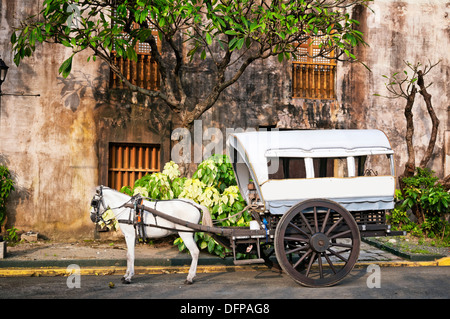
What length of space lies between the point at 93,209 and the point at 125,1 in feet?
13.1

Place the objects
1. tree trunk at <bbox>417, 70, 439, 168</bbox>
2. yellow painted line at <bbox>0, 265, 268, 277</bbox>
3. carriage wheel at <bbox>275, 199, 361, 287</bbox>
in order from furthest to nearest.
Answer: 1. tree trunk at <bbox>417, 70, 439, 168</bbox>
2. yellow painted line at <bbox>0, 265, 268, 277</bbox>
3. carriage wheel at <bbox>275, 199, 361, 287</bbox>

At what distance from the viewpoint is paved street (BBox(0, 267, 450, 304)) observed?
6383 mm

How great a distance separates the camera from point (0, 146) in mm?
11078

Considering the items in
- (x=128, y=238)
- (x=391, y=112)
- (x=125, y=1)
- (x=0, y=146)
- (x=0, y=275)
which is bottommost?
(x=0, y=275)

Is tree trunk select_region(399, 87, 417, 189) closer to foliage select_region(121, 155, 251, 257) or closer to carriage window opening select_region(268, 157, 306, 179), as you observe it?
foliage select_region(121, 155, 251, 257)

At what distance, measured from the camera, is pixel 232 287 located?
22.6ft

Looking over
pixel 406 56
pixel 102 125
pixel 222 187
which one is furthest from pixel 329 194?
pixel 406 56

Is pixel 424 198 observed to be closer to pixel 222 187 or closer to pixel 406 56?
pixel 406 56

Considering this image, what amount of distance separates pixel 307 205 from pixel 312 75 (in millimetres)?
6638

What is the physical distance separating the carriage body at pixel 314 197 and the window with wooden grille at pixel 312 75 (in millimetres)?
5502

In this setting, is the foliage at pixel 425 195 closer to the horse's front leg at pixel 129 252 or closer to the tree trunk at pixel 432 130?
the tree trunk at pixel 432 130

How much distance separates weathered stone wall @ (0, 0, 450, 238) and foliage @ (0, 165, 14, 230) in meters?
0.16
